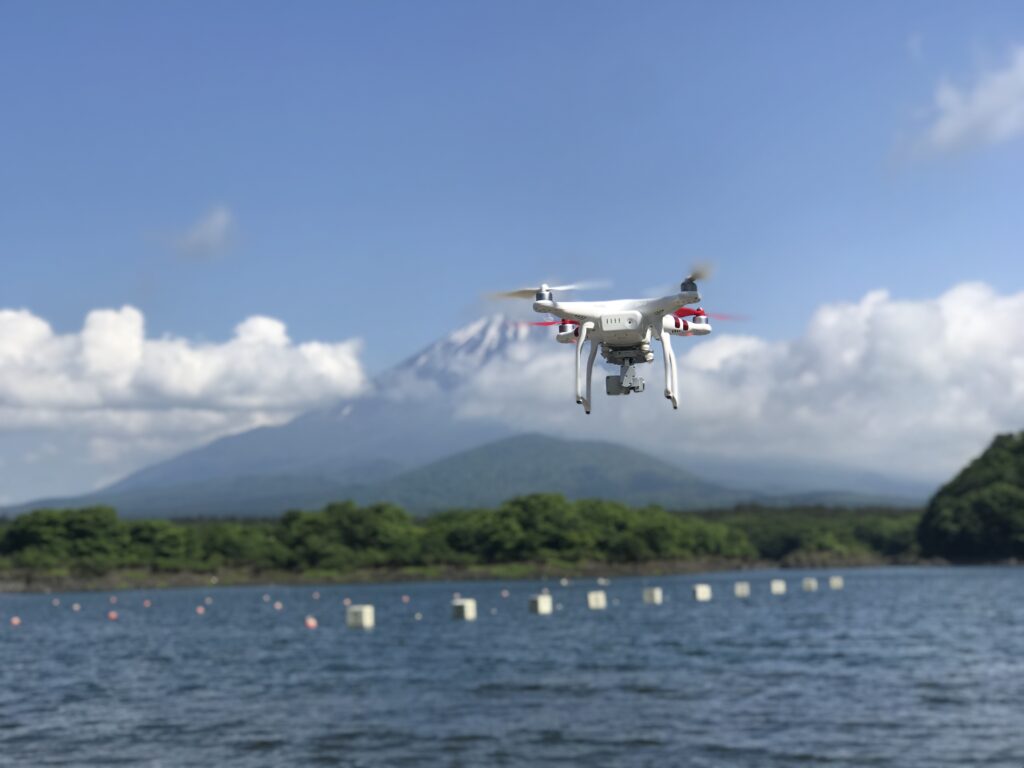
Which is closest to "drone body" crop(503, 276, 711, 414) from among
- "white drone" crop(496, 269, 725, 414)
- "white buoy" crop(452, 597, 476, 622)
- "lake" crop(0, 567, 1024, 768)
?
"white drone" crop(496, 269, 725, 414)

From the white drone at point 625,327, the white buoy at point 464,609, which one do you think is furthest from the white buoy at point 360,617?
the white drone at point 625,327

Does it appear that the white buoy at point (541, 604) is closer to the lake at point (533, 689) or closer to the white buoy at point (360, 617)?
the lake at point (533, 689)

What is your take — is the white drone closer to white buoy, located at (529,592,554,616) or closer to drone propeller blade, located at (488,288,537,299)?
drone propeller blade, located at (488,288,537,299)

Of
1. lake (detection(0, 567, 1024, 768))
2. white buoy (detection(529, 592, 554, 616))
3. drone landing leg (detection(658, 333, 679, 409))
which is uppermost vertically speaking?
drone landing leg (detection(658, 333, 679, 409))

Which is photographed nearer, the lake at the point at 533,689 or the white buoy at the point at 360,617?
the lake at the point at 533,689

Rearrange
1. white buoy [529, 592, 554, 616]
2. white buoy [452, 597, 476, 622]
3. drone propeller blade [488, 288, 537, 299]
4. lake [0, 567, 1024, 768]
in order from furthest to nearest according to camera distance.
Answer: white buoy [529, 592, 554, 616], white buoy [452, 597, 476, 622], lake [0, 567, 1024, 768], drone propeller blade [488, 288, 537, 299]

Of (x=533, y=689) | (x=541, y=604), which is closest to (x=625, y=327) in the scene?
(x=533, y=689)

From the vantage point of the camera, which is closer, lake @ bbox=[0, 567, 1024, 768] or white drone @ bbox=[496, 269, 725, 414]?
white drone @ bbox=[496, 269, 725, 414]
